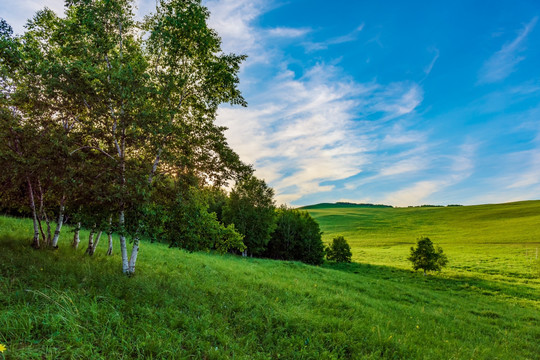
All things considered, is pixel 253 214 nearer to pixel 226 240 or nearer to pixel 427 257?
pixel 427 257

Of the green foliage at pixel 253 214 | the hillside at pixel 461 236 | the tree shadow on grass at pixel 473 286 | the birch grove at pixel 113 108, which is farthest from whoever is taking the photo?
the hillside at pixel 461 236

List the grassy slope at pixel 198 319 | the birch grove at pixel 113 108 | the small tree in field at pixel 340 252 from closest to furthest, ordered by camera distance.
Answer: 1. the grassy slope at pixel 198 319
2. the birch grove at pixel 113 108
3. the small tree in field at pixel 340 252

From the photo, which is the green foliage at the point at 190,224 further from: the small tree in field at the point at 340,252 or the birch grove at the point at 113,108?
→ the small tree in field at the point at 340,252

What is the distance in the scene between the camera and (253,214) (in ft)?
129

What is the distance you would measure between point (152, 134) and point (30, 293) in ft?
19.3

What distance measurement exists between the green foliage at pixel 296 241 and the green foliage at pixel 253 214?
12.3 ft

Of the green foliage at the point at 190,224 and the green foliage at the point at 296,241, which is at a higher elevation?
the green foliage at the point at 190,224

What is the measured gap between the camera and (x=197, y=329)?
6816 millimetres

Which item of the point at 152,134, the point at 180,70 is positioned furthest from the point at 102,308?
the point at 180,70

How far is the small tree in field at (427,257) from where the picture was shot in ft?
106

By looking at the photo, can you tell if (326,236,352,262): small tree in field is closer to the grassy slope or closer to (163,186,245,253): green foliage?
the grassy slope

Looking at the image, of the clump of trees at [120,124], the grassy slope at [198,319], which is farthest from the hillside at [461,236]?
the clump of trees at [120,124]

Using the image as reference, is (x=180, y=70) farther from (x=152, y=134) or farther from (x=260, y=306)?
(x=260, y=306)

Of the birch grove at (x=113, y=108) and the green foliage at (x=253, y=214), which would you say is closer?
the birch grove at (x=113, y=108)
